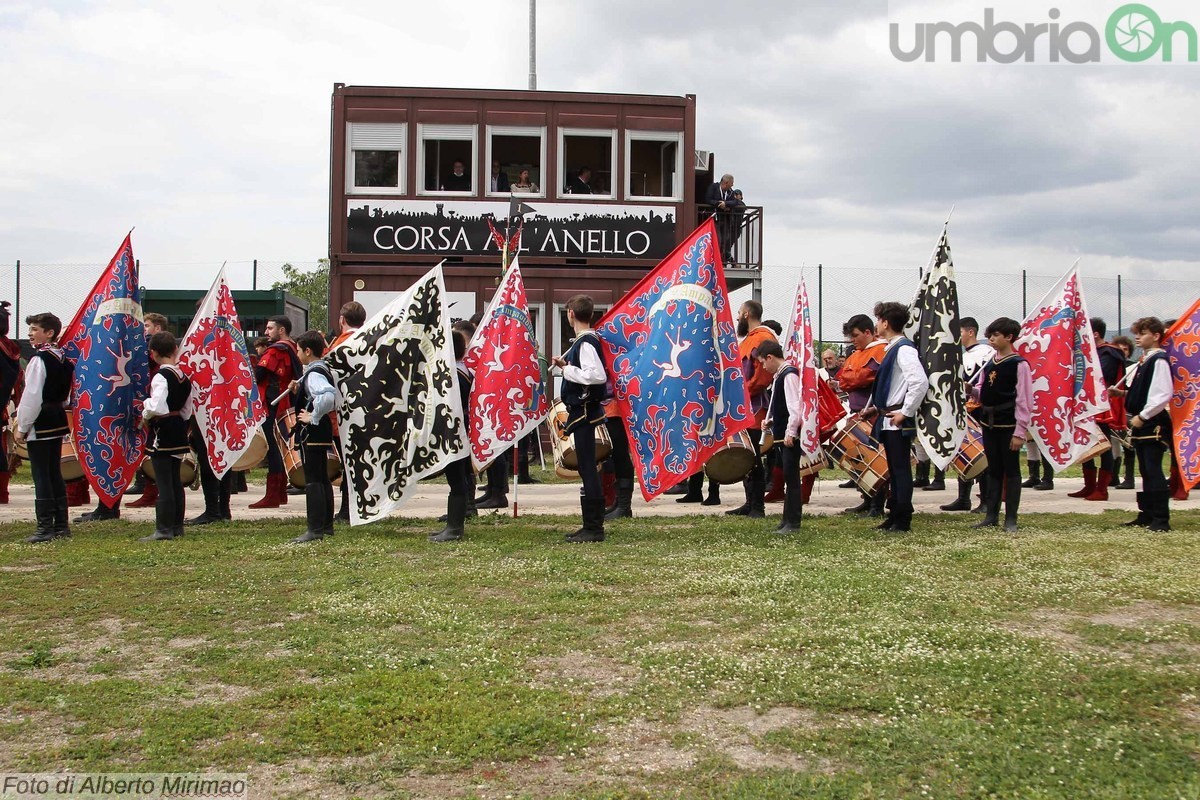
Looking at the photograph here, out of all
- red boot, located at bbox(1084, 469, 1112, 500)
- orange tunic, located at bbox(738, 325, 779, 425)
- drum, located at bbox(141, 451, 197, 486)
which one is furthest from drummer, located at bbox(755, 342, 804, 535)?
drum, located at bbox(141, 451, 197, 486)

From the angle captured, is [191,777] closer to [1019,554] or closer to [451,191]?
[1019,554]

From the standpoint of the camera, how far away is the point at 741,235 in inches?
1001

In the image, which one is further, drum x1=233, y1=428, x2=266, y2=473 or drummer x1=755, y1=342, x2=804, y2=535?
drum x1=233, y1=428, x2=266, y2=473

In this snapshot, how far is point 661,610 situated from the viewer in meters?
6.81

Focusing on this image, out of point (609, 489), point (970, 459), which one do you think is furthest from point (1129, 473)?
point (609, 489)

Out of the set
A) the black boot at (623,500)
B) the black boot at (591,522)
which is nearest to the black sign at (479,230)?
the black boot at (623,500)

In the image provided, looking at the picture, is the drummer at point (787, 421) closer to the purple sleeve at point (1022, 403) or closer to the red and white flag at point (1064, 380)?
the purple sleeve at point (1022, 403)

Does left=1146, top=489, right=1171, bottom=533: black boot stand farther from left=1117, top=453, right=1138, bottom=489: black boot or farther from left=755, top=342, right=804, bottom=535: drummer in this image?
left=1117, top=453, right=1138, bottom=489: black boot

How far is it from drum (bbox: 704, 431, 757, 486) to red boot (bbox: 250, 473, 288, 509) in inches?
202

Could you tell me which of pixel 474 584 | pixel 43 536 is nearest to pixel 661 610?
pixel 474 584

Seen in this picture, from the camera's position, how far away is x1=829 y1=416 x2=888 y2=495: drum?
11.2m

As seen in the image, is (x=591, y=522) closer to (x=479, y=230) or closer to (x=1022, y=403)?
(x=1022, y=403)

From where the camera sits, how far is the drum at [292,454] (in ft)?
35.5

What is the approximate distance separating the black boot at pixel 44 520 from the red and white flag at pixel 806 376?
7.12 metres
